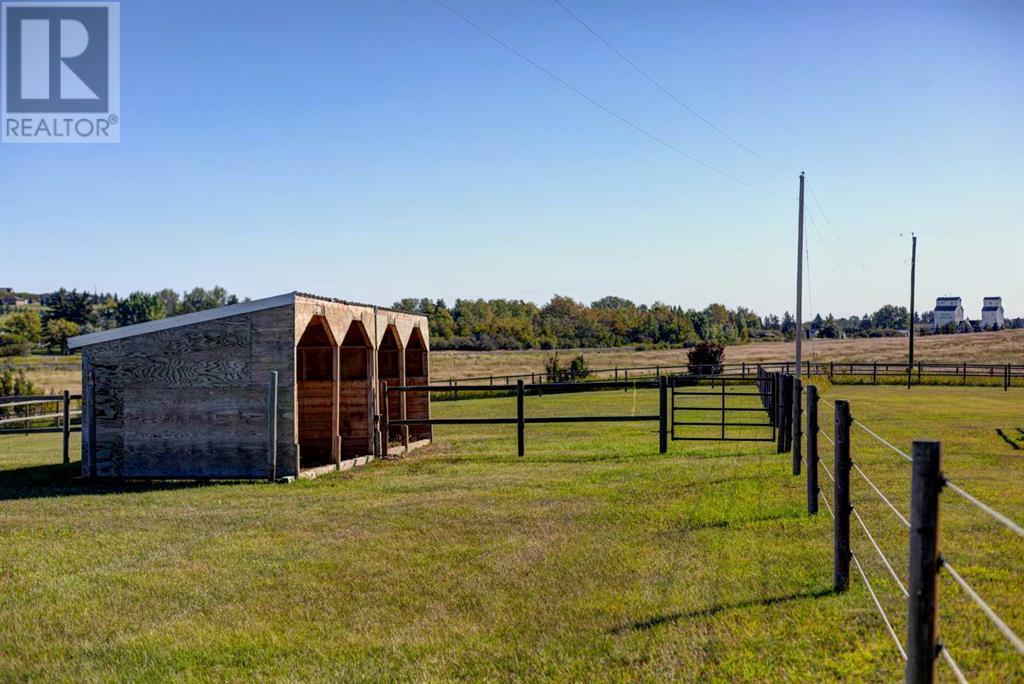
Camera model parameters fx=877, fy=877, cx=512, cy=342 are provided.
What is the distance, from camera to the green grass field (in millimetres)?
5516

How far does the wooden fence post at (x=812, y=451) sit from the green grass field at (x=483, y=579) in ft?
0.80

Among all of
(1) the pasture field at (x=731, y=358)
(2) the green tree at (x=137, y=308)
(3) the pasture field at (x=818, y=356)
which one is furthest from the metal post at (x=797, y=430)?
(2) the green tree at (x=137, y=308)

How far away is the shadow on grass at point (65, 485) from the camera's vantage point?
1341 centimetres

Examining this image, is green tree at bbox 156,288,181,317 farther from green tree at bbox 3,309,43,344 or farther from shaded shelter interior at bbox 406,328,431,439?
shaded shelter interior at bbox 406,328,431,439

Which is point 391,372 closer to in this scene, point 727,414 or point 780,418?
point 780,418

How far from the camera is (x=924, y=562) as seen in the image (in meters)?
3.76

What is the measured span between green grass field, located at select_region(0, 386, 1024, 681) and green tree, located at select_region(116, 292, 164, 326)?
123m

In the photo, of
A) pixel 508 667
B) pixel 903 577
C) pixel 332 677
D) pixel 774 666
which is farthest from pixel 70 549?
pixel 903 577

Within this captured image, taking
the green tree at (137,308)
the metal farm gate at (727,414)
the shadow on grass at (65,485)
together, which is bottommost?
the shadow on grass at (65,485)

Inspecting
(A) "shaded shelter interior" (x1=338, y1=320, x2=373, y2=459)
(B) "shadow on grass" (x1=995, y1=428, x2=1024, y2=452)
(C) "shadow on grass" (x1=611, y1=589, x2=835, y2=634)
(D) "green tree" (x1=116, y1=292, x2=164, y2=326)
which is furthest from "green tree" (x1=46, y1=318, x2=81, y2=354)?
(C) "shadow on grass" (x1=611, y1=589, x2=835, y2=634)

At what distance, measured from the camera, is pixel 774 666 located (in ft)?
17.0

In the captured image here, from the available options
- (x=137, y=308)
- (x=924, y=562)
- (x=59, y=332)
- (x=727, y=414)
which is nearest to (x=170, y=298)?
(x=137, y=308)

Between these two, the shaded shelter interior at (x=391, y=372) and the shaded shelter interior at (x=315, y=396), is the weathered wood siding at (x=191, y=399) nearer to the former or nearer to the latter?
the shaded shelter interior at (x=315, y=396)

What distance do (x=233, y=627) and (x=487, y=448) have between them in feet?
41.6
